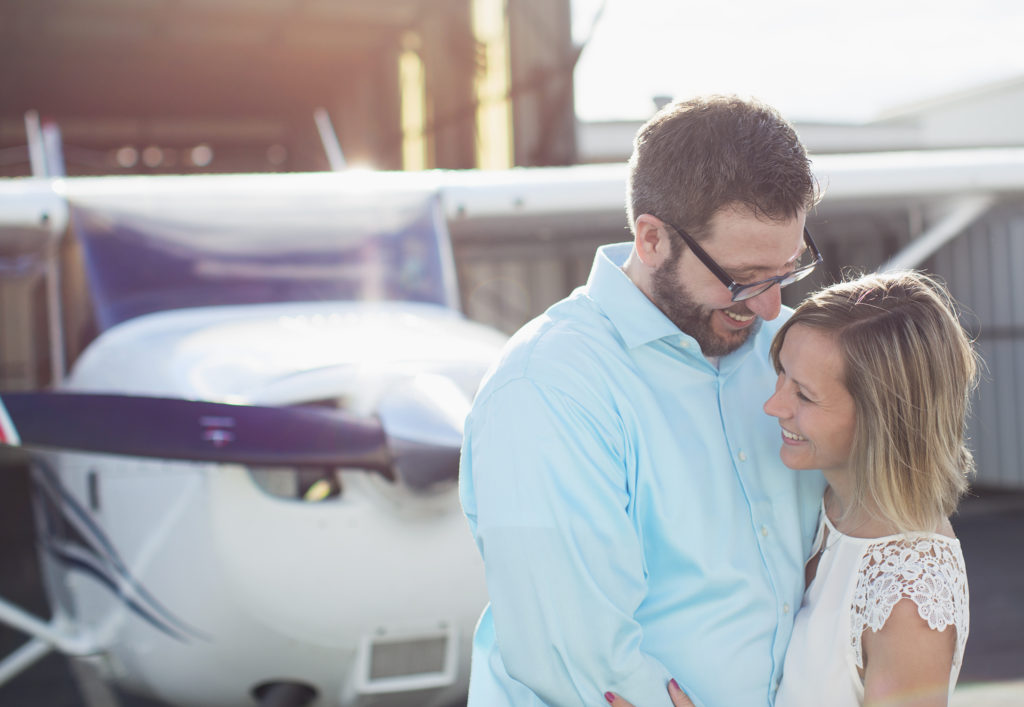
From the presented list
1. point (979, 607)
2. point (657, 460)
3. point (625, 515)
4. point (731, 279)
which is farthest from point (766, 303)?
point (979, 607)

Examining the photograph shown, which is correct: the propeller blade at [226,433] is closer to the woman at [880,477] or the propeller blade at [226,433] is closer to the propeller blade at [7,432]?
the propeller blade at [7,432]

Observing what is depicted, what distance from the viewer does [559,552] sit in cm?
114

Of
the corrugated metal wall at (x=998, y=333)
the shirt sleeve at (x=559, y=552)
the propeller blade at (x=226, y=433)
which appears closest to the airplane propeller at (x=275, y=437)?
the propeller blade at (x=226, y=433)

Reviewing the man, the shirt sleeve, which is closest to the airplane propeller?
the man

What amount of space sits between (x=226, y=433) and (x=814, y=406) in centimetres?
162

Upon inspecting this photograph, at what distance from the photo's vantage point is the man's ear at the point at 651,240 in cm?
138

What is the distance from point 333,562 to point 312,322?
0.96 metres

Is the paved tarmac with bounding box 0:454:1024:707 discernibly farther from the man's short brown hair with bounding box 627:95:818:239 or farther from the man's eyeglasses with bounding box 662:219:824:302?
the man's short brown hair with bounding box 627:95:818:239

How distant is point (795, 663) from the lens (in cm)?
139

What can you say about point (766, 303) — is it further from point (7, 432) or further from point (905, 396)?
point (7, 432)

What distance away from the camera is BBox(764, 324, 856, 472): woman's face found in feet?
4.78

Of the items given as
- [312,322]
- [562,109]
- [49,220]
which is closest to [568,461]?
[312,322]

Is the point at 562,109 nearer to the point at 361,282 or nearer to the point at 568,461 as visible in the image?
the point at 361,282

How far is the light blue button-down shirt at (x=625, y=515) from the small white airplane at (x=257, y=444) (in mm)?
1216
